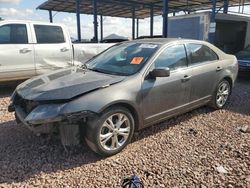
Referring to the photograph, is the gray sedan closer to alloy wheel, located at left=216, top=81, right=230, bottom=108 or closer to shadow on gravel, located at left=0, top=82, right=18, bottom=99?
alloy wheel, located at left=216, top=81, right=230, bottom=108

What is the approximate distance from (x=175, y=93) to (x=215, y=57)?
1.58 meters

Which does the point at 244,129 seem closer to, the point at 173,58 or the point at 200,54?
the point at 200,54

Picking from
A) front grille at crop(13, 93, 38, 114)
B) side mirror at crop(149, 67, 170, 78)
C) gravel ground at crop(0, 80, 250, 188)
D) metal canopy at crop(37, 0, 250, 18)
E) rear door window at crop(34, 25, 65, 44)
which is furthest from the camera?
metal canopy at crop(37, 0, 250, 18)

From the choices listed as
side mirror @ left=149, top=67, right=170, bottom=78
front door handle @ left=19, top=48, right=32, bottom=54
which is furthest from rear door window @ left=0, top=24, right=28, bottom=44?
side mirror @ left=149, top=67, right=170, bottom=78

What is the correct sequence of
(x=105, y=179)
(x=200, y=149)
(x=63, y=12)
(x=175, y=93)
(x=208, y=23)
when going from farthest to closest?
(x=63, y=12) → (x=208, y=23) → (x=175, y=93) → (x=200, y=149) → (x=105, y=179)

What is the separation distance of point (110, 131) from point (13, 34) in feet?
14.3

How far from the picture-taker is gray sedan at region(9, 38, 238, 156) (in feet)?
9.90

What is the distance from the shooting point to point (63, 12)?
24.9m

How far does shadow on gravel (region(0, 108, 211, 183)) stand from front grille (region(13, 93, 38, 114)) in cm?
58

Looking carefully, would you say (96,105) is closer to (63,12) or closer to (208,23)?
(208,23)

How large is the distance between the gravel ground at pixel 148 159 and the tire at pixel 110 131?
5.6 inches

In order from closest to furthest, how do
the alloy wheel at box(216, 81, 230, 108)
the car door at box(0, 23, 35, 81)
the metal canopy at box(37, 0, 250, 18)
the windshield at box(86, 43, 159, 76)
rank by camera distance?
1. the windshield at box(86, 43, 159, 76)
2. the alloy wheel at box(216, 81, 230, 108)
3. the car door at box(0, 23, 35, 81)
4. the metal canopy at box(37, 0, 250, 18)

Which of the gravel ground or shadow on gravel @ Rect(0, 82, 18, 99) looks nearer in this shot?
the gravel ground

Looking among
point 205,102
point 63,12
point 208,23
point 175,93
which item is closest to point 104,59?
point 175,93
